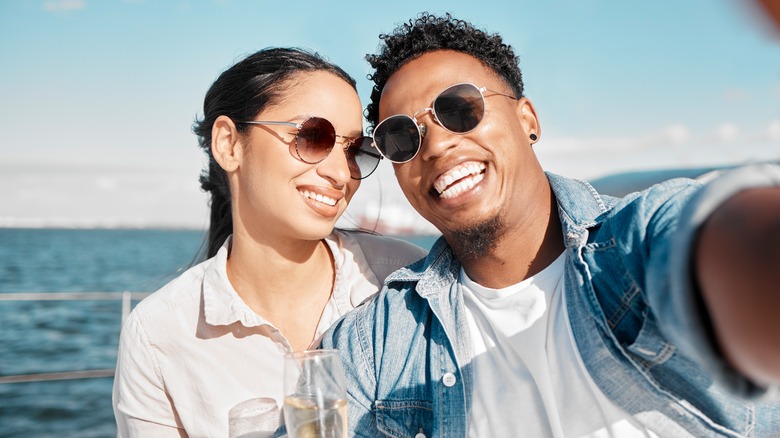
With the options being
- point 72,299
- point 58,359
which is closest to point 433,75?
point 72,299

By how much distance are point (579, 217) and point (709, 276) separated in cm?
119

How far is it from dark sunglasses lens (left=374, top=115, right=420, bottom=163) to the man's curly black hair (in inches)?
12.5

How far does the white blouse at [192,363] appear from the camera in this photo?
256 cm

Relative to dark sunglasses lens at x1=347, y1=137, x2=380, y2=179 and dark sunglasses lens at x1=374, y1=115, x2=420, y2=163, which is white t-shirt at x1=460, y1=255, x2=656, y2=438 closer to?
dark sunglasses lens at x1=374, y1=115, x2=420, y2=163

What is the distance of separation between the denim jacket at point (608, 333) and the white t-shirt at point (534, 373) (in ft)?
0.18

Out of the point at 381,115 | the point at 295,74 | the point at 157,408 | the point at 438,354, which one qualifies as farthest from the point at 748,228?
the point at 157,408

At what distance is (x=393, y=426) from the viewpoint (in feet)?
7.70

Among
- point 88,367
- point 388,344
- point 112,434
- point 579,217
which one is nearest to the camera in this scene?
point 579,217

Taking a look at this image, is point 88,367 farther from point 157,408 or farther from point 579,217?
point 579,217

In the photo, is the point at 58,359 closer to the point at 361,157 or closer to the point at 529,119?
the point at 361,157

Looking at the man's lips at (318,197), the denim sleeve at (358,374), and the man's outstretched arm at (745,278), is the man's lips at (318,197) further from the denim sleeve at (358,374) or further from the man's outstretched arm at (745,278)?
the man's outstretched arm at (745,278)

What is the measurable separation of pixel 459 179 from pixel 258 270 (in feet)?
3.42

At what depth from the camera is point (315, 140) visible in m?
2.61

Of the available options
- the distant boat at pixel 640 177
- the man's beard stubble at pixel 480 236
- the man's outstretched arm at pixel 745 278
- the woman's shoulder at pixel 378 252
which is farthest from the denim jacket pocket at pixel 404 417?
the distant boat at pixel 640 177
